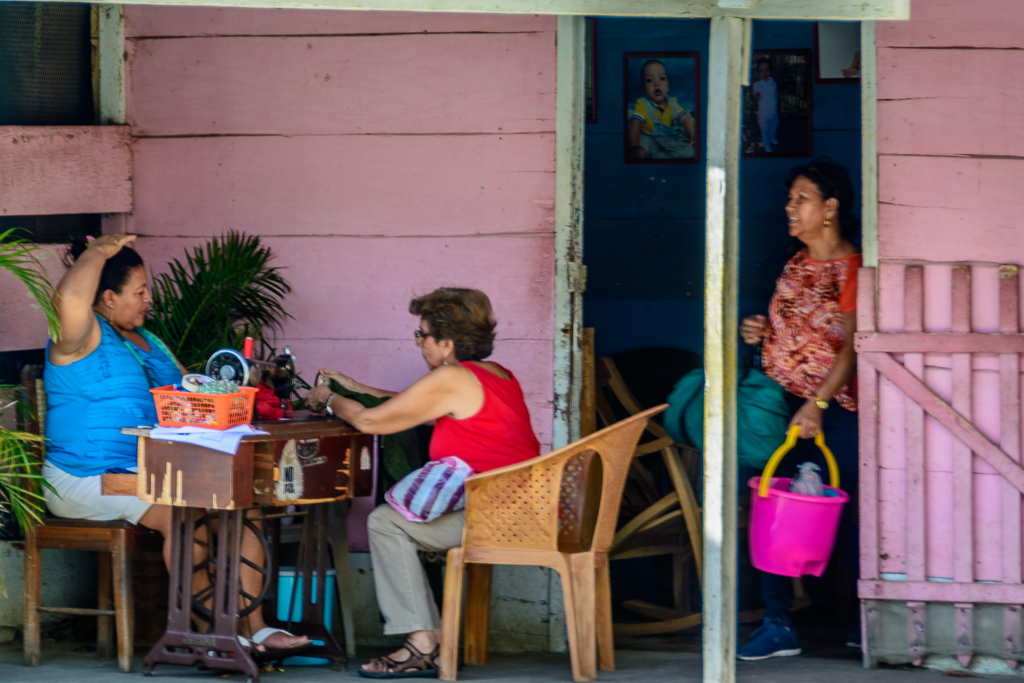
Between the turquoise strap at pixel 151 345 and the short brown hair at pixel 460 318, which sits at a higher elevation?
the short brown hair at pixel 460 318

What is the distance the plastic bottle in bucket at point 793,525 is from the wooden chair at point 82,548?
230cm

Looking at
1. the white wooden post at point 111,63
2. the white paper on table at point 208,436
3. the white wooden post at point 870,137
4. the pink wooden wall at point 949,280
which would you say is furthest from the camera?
the white wooden post at point 111,63

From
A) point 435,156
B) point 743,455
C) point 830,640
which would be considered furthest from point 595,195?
point 830,640

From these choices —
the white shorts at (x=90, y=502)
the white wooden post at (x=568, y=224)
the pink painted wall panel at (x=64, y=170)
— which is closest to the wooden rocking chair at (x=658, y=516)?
the white wooden post at (x=568, y=224)

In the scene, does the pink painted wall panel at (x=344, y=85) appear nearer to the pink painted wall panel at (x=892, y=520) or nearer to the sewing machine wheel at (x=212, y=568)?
the sewing machine wheel at (x=212, y=568)

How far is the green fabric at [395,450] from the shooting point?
4.47 metres

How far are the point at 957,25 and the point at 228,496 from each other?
3132 mm

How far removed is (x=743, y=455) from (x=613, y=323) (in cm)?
184

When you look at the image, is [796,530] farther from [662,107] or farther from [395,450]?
[662,107]

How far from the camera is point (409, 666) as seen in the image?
4.07m

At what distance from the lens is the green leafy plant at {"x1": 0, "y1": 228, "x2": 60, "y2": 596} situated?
374 cm

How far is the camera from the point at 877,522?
13.8 ft

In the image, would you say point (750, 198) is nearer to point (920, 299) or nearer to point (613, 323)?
point (613, 323)

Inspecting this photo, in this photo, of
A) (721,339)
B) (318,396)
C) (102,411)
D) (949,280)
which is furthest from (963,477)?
(102,411)
